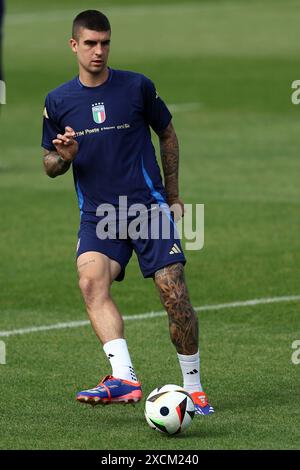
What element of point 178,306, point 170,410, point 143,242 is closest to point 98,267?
point 143,242

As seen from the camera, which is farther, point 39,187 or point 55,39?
point 55,39

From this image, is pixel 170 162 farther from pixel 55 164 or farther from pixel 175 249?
pixel 55 164

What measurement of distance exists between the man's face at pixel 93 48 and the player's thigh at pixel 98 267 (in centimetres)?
129

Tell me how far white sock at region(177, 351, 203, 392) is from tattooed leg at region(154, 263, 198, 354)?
0.05 meters

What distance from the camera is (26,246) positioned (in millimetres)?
16750

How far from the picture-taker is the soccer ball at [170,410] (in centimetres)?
927

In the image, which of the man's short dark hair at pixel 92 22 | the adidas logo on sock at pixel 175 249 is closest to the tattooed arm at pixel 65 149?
the man's short dark hair at pixel 92 22

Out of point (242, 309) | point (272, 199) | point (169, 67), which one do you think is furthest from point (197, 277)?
point (169, 67)

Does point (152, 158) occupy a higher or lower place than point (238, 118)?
lower

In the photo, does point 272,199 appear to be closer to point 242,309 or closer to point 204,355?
point 242,309

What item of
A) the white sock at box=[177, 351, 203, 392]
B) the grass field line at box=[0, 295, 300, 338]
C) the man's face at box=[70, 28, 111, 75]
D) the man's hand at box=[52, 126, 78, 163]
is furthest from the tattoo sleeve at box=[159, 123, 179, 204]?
the grass field line at box=[0, 295, 300, 338]

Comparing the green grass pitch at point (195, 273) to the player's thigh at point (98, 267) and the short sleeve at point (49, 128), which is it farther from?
the short sleeve at point (49, 128)

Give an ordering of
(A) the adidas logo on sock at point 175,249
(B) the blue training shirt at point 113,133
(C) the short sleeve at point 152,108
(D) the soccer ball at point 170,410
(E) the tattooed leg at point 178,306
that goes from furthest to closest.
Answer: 1. (C) the short sleeve at point 152,108
2. (B) the blue training shirt at point 113,133
3. (A) the adidas logo on sock at point 175,249
4. (E) the tattooed leg at point 178,306
5. (D) the soccer ball at point 170,410
